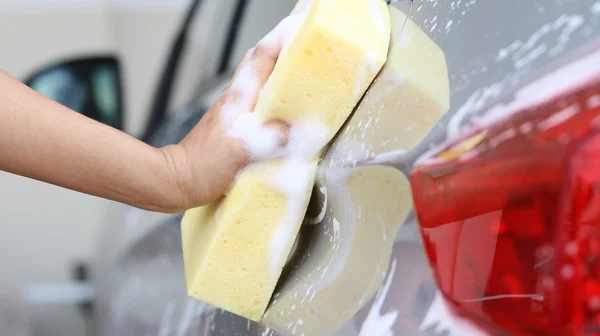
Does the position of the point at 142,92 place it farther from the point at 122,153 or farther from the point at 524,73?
the point at 524,73

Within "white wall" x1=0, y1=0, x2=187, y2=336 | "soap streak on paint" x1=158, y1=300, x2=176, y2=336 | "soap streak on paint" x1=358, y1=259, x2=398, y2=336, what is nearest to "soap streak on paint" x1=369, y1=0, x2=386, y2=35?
"soap streak on paint" x1=358, y1=259, x2=398, y2=336

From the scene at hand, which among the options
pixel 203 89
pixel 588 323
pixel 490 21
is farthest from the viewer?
pixel 203 89

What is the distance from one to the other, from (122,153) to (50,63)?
211cm

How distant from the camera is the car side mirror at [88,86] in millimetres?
1610

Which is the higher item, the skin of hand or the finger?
the finger

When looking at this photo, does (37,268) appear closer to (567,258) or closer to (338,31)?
(338,31)

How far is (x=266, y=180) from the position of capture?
0.59m

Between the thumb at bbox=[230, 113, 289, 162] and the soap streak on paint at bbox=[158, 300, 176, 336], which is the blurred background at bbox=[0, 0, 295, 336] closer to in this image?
the soap streak on paint at bbox=[158, 300, 176, 336]

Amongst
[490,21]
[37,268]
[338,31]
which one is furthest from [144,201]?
[37,268]

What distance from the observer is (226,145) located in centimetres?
59

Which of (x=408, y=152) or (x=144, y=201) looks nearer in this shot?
(x=408, y=152)

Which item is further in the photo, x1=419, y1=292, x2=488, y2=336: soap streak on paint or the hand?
the hand

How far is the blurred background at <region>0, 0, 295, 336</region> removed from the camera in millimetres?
2715

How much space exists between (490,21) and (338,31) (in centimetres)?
16
